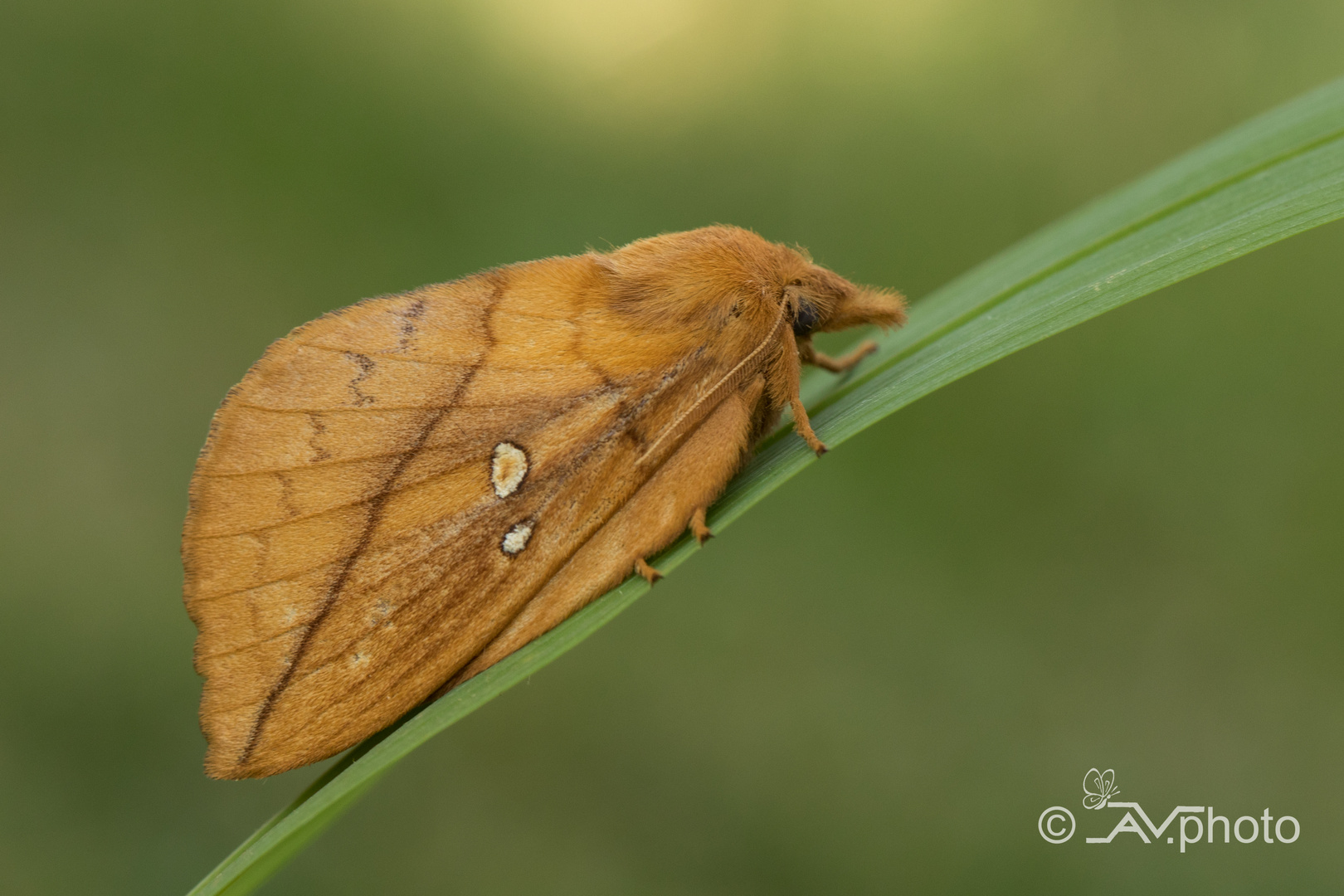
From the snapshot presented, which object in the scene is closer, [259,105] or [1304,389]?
[1304,389]

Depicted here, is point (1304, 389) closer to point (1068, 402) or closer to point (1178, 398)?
point (1178, 398)

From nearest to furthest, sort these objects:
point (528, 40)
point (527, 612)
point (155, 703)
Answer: point (527, 612), point (155, 703), point (528, 40)

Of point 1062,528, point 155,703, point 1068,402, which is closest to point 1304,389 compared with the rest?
point 1068,402

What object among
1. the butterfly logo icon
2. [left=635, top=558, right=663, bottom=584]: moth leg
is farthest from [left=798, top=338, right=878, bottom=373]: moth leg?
the butterfly logo icon

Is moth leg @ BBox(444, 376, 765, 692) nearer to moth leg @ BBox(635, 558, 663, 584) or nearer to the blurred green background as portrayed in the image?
moth leg @ BBox(635, 558, 663, 584)

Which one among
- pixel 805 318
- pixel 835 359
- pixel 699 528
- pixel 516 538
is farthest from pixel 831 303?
pixel 516 538

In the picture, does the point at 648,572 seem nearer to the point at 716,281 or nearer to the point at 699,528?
the point at 699,528

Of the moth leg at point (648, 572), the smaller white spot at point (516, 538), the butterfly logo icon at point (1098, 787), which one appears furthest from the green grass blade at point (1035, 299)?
the butterfly logo icon at point (1098, 787)
